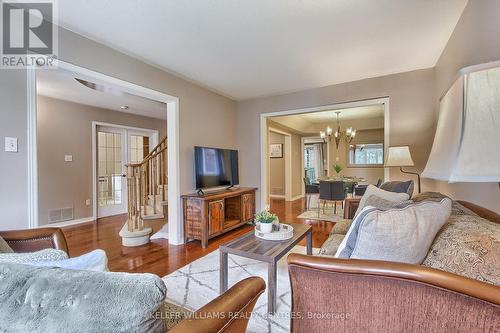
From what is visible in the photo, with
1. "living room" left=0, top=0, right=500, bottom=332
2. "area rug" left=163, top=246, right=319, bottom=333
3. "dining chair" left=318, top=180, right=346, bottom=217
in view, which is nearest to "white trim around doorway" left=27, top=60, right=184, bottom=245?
"living room" left=0, top=0, right=500, bottom=332

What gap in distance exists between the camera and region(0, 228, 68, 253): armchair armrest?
4.75ft

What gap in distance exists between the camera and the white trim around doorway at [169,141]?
1.91m

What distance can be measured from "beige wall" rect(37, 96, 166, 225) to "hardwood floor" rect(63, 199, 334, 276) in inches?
21.4

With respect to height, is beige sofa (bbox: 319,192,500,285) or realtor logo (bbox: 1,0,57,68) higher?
realtor logo (bbox: 1,0,57,68)

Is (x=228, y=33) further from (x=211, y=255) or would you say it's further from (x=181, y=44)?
(x=211, y=255)

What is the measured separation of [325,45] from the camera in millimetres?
2527

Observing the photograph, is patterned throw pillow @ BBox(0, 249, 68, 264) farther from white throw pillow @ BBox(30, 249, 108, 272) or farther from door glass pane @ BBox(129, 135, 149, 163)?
door glass pane @ BBox(129, 135, 149, 163)

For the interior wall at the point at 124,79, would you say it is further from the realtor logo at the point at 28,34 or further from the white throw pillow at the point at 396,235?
the white throw pillow at the point at 396,235

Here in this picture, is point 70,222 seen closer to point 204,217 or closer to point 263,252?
point 204,217

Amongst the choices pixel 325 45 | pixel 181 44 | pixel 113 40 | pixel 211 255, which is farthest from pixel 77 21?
pixel 211 255

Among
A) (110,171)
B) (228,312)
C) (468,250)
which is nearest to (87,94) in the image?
(110,171)

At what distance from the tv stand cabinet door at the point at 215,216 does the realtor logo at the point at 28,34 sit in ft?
7.66

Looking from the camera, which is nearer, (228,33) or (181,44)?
(228,33)

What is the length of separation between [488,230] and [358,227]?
524 mm
